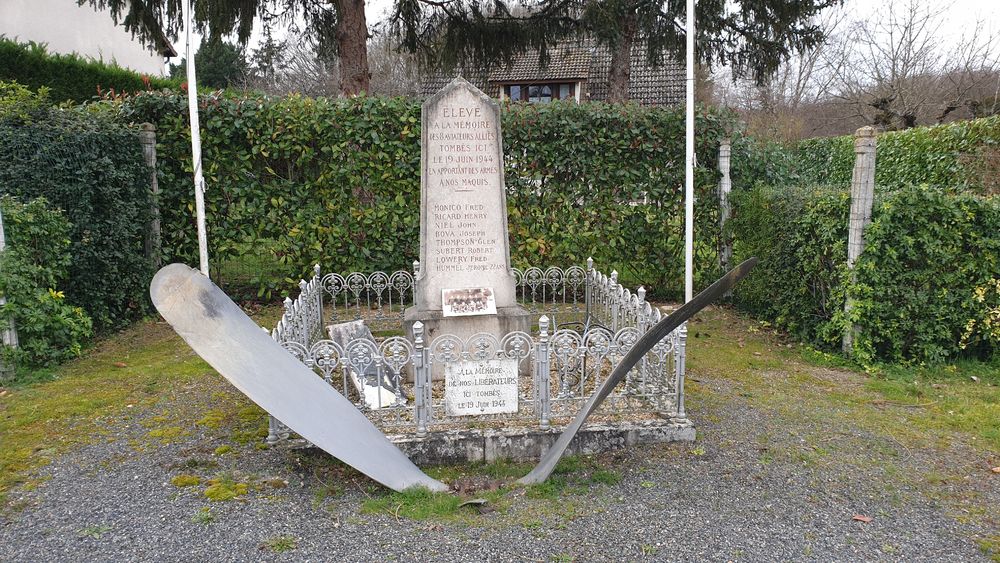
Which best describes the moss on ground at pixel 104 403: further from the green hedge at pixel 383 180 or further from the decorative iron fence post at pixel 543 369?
the green hedge at pixel 383 180

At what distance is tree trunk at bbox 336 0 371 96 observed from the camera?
428 inches

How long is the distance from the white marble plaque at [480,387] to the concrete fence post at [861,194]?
365 cm

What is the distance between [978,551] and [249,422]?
4.47 meters

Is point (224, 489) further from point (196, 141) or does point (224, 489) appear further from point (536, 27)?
point (536, 27)

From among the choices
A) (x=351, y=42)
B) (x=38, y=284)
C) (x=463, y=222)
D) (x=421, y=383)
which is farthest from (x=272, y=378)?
(x=351, y=42)

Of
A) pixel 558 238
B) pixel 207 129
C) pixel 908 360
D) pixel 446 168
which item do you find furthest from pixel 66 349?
pixel 908 360

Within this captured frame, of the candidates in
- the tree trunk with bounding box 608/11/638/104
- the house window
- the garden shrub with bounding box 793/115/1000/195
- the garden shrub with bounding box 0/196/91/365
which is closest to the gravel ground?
the garden shrub with bounding box 0/196/91/365

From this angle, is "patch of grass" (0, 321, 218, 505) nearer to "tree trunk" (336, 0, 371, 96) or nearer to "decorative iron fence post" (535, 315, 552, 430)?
"decorative iron fence post" (535, 315, 552, 430)

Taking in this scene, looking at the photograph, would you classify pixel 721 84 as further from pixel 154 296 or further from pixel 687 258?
pixel 154 296

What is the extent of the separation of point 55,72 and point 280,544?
11.7 m

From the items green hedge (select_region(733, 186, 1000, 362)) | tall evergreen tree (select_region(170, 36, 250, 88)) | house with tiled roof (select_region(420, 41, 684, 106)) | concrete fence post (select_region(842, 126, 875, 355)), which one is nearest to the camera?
green hedge (select_region(733, 186, 1000, 362))

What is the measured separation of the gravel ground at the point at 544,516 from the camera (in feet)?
9.88

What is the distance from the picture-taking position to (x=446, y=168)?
17.8 ft

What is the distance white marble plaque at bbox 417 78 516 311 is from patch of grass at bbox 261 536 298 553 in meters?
2.71
